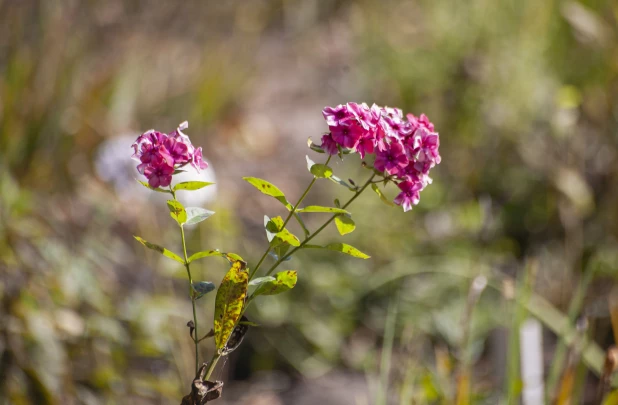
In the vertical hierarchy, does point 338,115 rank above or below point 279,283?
above

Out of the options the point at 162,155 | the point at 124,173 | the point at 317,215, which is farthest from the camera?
the point at 317,215

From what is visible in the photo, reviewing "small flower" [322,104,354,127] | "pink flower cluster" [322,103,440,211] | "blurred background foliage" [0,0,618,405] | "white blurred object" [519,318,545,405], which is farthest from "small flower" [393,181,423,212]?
"white blurred object" [519,318,545,405]

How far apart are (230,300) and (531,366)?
3.74 feet

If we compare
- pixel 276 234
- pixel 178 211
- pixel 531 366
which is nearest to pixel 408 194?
pixel 276 234

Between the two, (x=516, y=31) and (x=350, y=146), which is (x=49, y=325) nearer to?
(x=350, y=146)

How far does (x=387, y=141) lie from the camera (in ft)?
2.48

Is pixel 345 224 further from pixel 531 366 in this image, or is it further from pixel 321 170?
pixel 531 366

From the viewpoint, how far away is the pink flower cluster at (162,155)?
732 millimetres

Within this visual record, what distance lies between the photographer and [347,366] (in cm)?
225

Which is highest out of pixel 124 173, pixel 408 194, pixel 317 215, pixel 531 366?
pixel 317 215

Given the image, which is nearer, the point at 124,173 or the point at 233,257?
the point at 233,257

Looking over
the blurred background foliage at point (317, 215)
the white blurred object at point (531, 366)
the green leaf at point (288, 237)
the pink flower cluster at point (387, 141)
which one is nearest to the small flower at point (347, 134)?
the pink flower cluster at point (387, 141)

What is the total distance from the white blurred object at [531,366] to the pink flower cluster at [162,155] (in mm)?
1097

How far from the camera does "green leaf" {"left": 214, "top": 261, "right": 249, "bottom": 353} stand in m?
0.78
